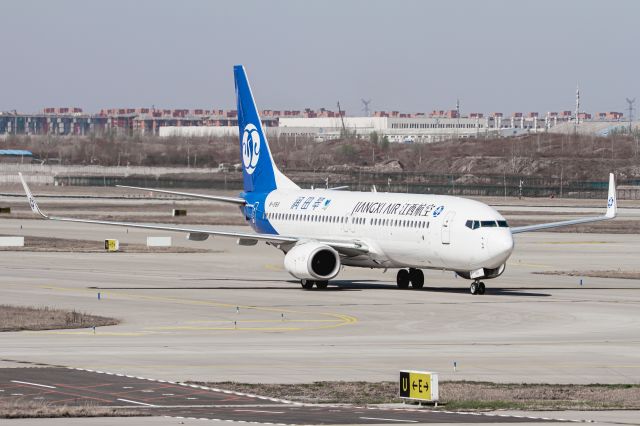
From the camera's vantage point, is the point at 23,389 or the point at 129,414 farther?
the point at 23,389

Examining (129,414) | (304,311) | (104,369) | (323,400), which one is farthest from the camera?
(304,311)

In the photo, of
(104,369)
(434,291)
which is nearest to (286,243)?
(434,291)

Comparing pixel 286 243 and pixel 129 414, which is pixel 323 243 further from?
pixel 129 414

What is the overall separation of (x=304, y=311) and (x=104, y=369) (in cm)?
1766

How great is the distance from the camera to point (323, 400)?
102ft

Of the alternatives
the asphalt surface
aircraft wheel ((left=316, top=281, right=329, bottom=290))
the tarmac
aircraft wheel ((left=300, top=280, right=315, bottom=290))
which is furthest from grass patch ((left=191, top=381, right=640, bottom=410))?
aircraft wheel ((left=300, top=280, right=315, bottom=290))

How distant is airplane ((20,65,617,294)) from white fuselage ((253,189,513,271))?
0.04 meters

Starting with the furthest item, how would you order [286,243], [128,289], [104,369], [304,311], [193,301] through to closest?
[286,243] < [128,289] < [193,301] < [304,311] < [104,369]

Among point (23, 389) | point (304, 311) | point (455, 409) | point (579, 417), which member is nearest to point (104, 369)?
point (23, 389)

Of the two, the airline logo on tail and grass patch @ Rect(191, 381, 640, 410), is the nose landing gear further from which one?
grass patch @ Rect(191, 381, 640, 410)

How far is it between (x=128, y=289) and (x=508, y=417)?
117ft

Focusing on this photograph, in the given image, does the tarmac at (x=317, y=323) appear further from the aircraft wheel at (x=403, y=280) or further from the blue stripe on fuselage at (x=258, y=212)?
the blue stripe on fuselage at (x=258, y=212)

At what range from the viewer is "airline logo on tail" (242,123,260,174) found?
7150cm

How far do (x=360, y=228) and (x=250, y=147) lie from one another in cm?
1091
